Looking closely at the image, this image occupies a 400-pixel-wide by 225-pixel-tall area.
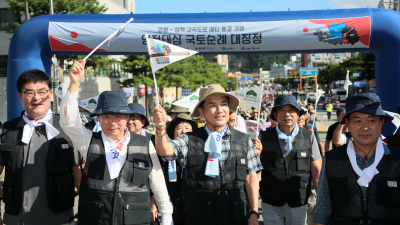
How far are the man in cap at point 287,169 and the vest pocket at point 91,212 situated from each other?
2.13 m

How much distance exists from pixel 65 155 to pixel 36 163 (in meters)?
0.25

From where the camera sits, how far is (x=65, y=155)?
323cm

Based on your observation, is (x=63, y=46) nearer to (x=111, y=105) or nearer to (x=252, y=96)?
(x=252, y=96)

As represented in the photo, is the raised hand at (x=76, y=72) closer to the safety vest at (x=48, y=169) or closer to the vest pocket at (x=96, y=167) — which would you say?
the vest pocket at (x=96, y=167)

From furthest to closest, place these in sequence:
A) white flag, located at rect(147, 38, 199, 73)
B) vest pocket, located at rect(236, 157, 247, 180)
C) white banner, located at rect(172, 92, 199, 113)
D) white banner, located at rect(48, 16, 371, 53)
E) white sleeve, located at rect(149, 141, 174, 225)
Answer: white banner, located at rect(48, 16, 371, 53) < white banner, located at rect(172, 92, 199, 113) < white flag, located at rect(147, 38, 199, 73) < vest pocket, located at rect(236, 157, 247, 180) < white sleeve, located at rect(149, 141, 174, 225)

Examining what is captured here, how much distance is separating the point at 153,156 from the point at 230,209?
0.80 m

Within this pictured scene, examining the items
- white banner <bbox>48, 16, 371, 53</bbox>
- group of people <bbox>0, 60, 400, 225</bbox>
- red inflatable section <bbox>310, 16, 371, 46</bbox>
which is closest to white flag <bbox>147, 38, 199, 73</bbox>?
group of people <bbox>0, 60, 400, 225</bbox>

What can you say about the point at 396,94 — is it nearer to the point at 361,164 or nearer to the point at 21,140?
the point at 361,164

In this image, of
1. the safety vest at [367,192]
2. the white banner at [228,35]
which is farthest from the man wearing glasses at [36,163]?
the white banner at [228,35]

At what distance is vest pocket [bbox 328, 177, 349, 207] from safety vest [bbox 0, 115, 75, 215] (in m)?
2.21

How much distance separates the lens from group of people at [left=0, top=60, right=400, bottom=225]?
8.64ft

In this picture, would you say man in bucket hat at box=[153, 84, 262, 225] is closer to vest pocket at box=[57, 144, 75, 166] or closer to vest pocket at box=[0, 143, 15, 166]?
vest pocket at box=[57, 144, 75, 166]

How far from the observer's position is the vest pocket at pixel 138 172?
9.28 feet

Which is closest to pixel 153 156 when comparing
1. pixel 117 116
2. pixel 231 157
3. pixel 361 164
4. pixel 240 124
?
pixel 117 116
